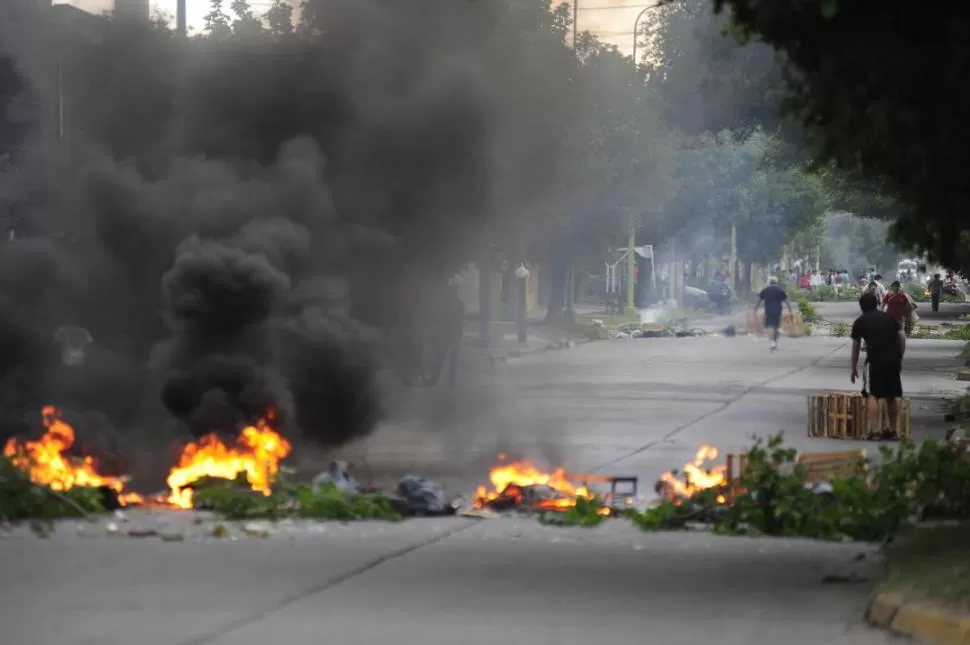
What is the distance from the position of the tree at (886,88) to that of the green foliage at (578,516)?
3009mm

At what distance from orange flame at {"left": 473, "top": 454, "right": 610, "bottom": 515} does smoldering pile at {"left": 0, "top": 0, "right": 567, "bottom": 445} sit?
7.27 ft

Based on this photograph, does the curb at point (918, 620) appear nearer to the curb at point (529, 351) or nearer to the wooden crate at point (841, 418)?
the wooden crate at point (841, 418)

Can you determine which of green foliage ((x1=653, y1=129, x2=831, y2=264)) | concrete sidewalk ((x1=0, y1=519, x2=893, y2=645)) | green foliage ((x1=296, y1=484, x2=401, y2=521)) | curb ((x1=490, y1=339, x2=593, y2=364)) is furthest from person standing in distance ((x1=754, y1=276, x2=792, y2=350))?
concrete sidewalk ((x1=0, y1=519, x2=893, y2=645))

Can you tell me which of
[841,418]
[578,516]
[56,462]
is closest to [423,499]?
[578,516]

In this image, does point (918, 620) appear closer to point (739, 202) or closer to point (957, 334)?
point (957, 334)

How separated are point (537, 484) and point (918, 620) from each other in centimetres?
529

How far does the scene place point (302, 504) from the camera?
1241 cm

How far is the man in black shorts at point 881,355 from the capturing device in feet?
63.9

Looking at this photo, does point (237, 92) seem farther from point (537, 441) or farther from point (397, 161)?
point (537, 441)

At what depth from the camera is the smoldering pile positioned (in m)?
16.1

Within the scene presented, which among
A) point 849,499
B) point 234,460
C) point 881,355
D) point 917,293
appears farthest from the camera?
point 917,293

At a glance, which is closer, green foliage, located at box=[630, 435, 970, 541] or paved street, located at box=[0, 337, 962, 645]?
paved street, located at box=[0, 337, 962, 645]

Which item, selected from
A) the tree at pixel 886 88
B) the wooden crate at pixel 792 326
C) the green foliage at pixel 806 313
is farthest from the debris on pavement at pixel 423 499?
the green foliage at pixel 806 313

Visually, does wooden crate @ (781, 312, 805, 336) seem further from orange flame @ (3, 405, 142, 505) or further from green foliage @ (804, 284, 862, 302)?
green foliage @ (804, 284, 862, 302)
